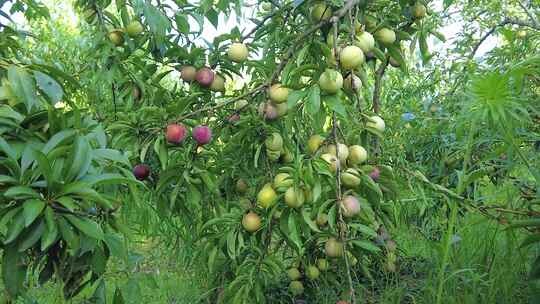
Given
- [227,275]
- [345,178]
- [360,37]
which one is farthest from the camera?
[227,275]

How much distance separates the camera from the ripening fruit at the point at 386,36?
1892 millimetres

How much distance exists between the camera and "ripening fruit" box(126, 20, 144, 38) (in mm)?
2330

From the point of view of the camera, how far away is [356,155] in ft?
5.60

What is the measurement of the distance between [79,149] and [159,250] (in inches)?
116

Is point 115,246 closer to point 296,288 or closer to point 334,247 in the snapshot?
point 334,247

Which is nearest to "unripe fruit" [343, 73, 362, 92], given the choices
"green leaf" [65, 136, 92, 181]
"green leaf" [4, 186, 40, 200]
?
"green leaf" [65, 136, 92, 181]

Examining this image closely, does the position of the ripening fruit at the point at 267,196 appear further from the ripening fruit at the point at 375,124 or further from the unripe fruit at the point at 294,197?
the ripening fruit at the point at 375,124

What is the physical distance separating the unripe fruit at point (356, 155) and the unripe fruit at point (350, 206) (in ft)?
0.64

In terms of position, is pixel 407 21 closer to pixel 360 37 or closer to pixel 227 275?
pixel 360 37

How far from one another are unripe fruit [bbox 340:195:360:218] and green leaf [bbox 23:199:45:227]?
775 mm

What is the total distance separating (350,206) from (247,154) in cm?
66

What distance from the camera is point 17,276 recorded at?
1.07 m

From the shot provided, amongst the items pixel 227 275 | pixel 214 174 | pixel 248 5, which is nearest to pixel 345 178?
pixel 214 174

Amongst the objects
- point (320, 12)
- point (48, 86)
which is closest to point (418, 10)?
point (320, 12)
